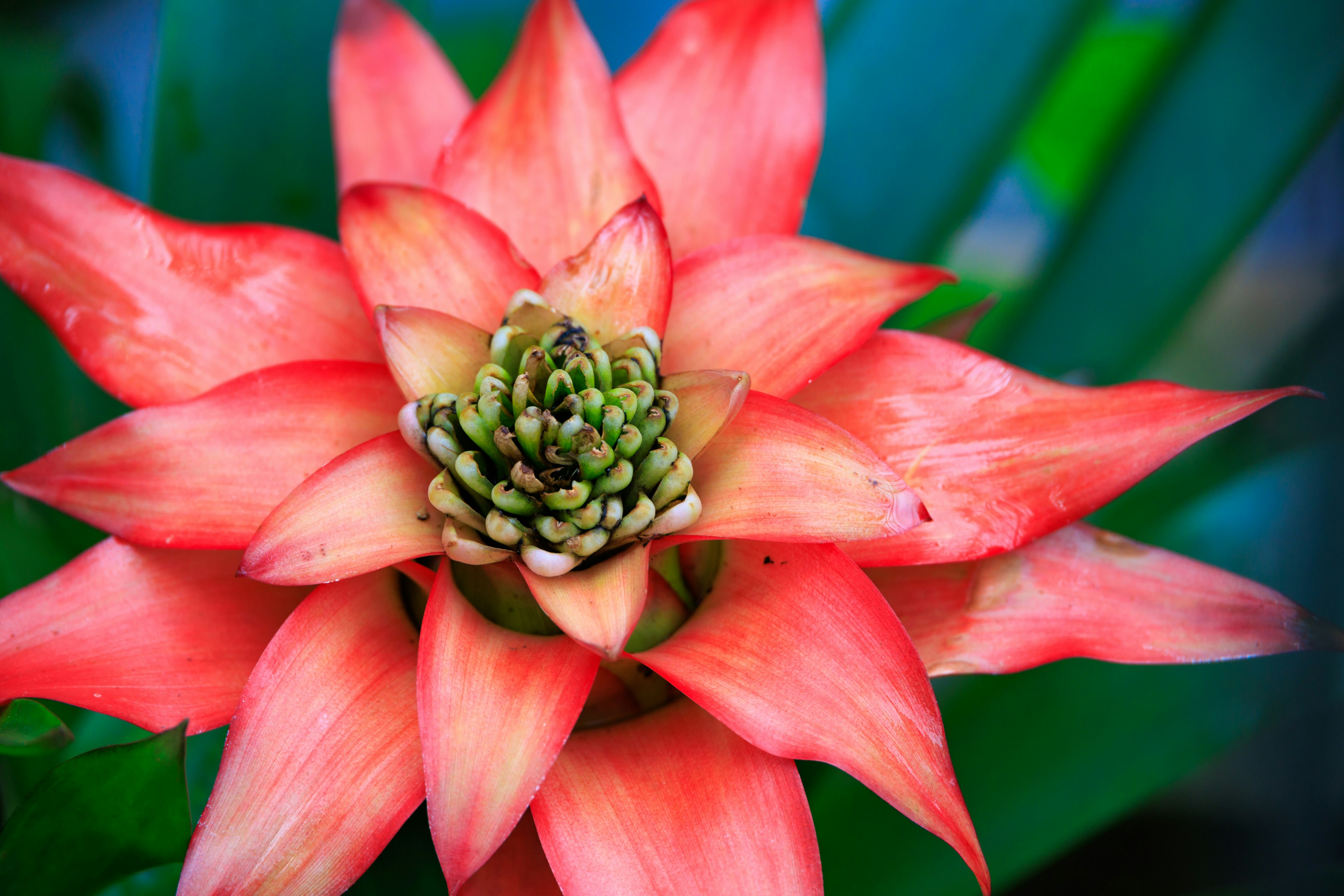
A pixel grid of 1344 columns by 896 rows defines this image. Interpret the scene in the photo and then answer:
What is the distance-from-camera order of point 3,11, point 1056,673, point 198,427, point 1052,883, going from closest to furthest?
point 198,427 → point 1056,673 → point 1052,883 → point 3,11

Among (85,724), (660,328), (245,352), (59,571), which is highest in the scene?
(660,328)

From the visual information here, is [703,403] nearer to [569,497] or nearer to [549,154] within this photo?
[569,497]

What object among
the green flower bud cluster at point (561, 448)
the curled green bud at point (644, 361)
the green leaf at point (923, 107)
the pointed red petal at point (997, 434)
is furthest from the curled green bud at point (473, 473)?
the green leaf at point (923, 107)

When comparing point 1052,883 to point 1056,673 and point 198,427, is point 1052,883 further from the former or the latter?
point 198,427

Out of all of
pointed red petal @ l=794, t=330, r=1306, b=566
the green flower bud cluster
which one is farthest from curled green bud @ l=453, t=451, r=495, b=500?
pointed red petal @ l=794, t=330, r=1306, b=566

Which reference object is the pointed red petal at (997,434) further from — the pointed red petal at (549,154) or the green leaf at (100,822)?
the green leaf at (100,822)

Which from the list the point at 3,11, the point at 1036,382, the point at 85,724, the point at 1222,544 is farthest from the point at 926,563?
the point at 3,11

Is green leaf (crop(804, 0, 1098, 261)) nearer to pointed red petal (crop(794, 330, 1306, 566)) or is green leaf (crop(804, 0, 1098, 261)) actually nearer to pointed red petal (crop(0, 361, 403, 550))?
pointed red petal (crop(794, 330, 1306, 566))
